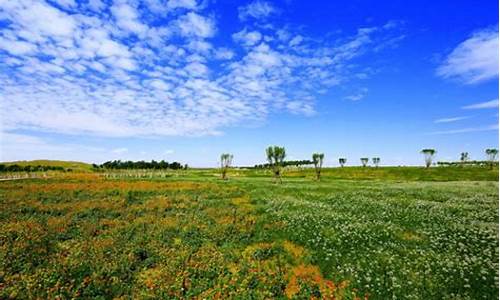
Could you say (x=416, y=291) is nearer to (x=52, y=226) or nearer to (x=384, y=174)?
(x=52, y=226)

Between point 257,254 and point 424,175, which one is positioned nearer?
point 257,254

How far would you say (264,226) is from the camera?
21.7 meters

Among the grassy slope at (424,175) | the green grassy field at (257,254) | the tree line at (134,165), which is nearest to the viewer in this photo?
the green grassy field at (257,254)

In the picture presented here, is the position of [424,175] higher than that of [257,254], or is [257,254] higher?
[424,175]

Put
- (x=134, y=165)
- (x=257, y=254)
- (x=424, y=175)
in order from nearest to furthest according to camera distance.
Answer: (x=257, y=254) → (x=424, y=175) → (x=134, y=165)

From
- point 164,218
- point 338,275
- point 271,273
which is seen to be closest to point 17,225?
point 164,218

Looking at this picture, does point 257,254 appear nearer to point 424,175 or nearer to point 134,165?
point 424,175

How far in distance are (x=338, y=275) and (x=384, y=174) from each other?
10606 cm

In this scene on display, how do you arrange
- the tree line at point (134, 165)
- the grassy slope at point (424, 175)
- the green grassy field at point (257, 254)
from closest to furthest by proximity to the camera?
the green grassy field at point (257, 254) < the grassy slope at point (424, 175) < the tree line at point (134, 165)

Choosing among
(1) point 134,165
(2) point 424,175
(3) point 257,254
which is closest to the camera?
(3) point 257,254

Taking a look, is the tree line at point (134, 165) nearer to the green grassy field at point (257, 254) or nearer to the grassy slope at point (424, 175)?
the grassy slope at point (424, 175)

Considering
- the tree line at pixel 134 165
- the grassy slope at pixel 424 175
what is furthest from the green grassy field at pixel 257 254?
the tree line at pixel 134 165

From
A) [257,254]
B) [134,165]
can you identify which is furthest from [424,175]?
[134,165]

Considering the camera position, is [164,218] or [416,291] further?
[164,218]
